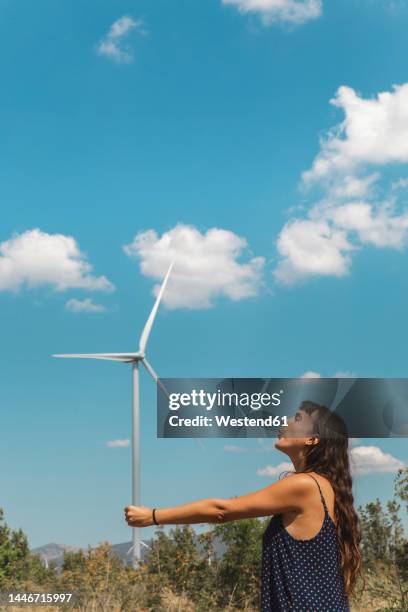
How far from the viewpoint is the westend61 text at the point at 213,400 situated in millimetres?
25531

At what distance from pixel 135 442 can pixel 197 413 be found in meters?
9.13

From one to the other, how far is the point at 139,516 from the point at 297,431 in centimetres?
94

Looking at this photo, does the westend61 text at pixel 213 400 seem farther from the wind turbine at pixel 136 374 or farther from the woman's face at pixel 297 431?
the woman's face at pixel 297 431

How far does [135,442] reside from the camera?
33406 millimetres

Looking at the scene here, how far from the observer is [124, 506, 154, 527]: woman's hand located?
12.4 ft

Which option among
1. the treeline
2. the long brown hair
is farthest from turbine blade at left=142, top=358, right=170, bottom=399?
the long brown hair

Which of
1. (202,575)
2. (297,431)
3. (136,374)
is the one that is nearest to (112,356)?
(136,374)

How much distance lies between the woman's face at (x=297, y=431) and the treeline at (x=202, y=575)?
10.1 meters

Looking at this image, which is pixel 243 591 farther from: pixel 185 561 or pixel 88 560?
pixel 88 560

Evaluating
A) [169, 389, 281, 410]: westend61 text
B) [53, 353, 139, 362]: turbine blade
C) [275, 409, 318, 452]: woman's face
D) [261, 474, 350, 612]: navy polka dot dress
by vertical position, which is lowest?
[261, 474, 350, 612]: navy polka dot dress

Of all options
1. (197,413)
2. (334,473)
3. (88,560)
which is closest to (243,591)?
(88,560)

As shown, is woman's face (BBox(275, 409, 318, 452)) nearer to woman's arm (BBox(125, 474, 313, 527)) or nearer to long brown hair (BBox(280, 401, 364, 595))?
long brown hair (BBox(280, 401, 364, 595))

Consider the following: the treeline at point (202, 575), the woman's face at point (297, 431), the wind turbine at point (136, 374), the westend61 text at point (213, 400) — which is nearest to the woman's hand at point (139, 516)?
the woman's face at point (297, 431)

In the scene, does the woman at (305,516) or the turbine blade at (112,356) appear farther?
the turbine blade at (112,356)
